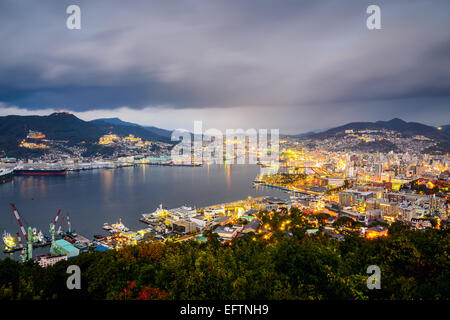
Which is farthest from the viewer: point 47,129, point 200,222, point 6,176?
point 47,129

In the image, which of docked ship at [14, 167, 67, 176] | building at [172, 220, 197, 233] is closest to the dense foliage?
building at [172, 220, 197, 233]

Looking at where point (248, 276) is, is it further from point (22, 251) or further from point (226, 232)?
point (22, 251)

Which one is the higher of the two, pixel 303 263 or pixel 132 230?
pixel 303 263

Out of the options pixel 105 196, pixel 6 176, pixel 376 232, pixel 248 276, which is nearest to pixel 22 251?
pixel 105 196

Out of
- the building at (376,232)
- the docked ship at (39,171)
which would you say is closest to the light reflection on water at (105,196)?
the docked ship at (39,171)

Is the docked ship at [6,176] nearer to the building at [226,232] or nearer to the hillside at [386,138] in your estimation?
the building at [226,232]
